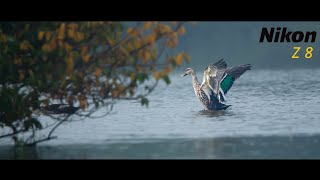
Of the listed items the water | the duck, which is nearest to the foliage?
the water

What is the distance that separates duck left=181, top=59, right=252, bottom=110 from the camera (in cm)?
2047

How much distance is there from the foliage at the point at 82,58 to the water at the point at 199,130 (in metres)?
1.77

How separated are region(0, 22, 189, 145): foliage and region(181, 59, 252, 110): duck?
5928 millimetres

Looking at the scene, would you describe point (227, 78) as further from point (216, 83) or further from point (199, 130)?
point (199, 130)

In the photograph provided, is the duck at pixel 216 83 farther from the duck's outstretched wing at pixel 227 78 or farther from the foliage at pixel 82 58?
the foliage at pixel 82 58

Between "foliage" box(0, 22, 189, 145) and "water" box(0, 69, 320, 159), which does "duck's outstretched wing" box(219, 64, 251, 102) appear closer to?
"water" box(0, 69, 320, 159)

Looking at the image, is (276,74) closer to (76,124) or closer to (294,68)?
(294,68)

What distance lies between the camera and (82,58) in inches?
562

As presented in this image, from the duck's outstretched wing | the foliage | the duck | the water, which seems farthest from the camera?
the duck's outstretched wing

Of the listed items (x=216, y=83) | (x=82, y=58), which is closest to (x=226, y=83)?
(x=216, y=83)

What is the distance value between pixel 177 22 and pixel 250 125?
633 cm

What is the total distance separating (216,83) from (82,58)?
7030 millimetres

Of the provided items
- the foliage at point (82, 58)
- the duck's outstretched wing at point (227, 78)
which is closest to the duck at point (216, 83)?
the duck's outstretched wing at point (227, 78)
